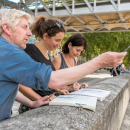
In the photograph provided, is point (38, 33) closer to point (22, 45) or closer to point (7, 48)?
point (22, 45)

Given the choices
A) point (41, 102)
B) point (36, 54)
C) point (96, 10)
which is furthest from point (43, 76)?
point (96, 10)

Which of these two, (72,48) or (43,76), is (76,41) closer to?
(72,48)

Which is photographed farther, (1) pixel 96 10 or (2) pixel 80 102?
(1) pixel 96 10

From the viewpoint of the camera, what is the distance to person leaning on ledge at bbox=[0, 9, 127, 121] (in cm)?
152

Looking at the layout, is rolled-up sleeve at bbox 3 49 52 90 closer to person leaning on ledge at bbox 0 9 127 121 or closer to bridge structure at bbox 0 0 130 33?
person leaning on ledge at bbox 0 9 127 121

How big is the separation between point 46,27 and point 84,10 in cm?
1108

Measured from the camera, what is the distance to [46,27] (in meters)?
2.72

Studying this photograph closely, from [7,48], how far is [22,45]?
1.13ft

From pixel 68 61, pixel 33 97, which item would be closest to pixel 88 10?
pixel 68 61

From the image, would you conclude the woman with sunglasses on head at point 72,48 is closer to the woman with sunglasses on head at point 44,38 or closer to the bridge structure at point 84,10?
the woman with sunglasses on head at point 44,38

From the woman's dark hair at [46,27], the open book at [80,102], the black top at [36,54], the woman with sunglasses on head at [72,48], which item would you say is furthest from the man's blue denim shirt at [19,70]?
the woman with sunglasses on head at [72,48]

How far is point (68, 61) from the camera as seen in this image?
3602 millimetres

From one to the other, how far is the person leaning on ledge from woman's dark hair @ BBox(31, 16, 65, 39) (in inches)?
31.1

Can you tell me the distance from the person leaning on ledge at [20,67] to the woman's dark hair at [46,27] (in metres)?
0.79
